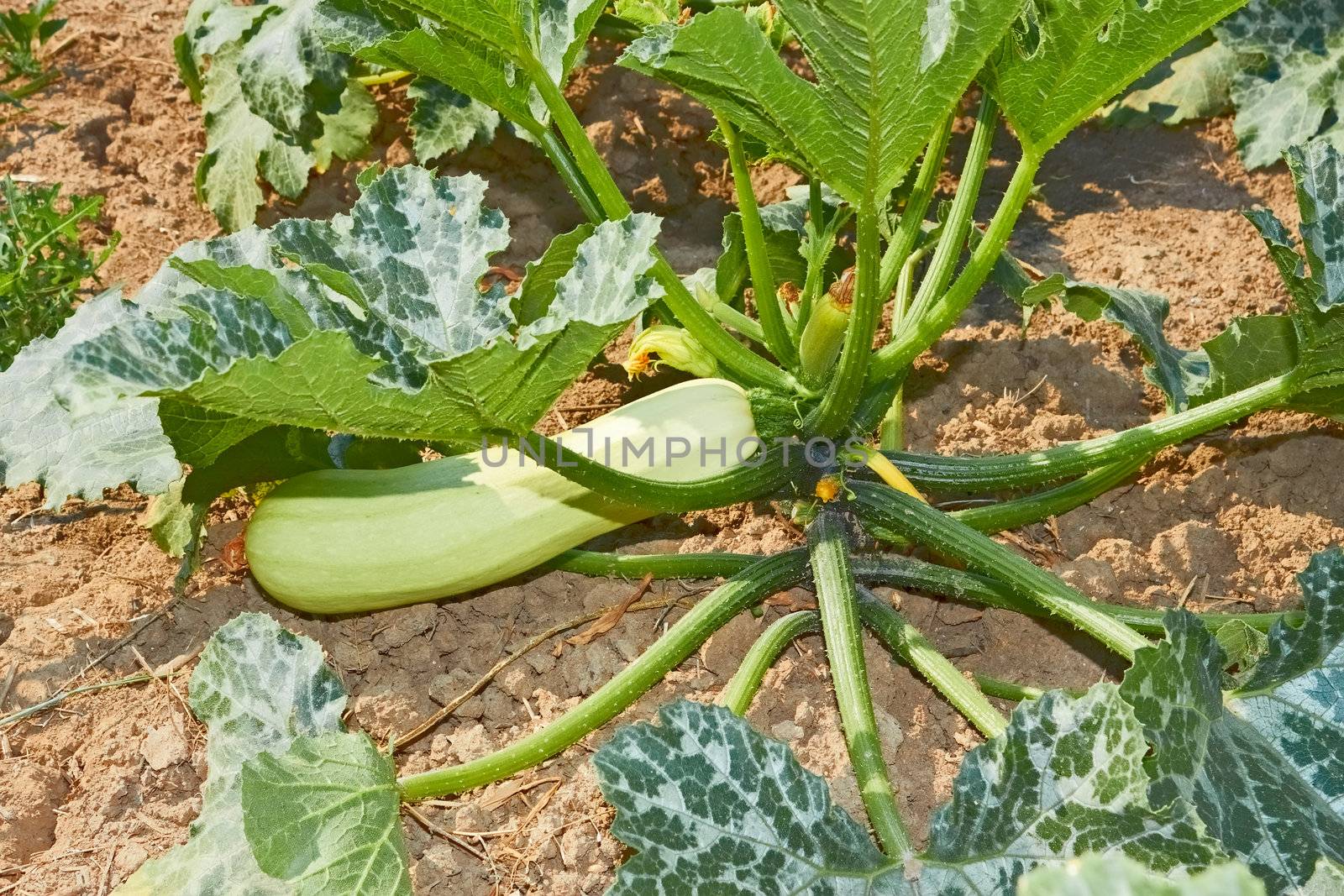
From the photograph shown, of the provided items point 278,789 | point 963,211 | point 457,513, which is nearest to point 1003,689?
point 963,211

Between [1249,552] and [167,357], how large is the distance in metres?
1.79

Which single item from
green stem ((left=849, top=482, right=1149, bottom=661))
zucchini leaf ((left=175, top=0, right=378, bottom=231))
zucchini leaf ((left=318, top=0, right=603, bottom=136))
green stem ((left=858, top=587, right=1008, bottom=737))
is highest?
zucchini leaf ((left=318, top=0, right=603, bottom=136))

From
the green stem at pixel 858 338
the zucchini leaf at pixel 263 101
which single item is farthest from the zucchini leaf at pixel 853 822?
the zucchini leaf at pixel 263 101

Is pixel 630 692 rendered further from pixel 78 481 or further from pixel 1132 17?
pixel 1132 17

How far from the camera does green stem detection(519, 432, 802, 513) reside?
5.39ft

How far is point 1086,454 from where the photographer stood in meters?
1.88

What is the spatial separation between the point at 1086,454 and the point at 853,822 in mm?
813

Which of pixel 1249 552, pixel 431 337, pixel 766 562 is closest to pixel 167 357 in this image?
pixel 431 337

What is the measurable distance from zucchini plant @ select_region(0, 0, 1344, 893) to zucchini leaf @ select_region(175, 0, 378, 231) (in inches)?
20.3

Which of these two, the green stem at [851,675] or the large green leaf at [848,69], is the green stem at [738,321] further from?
the large green leaf at [848,69]

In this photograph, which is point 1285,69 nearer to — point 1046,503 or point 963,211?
point 963,211

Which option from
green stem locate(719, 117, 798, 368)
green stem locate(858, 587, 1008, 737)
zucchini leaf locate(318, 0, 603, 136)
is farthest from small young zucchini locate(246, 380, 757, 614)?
zucchini leaf locate(318, 0, 603, 136)

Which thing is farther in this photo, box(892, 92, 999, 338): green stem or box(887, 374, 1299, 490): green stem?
box(892, 92, 999, 338): green stem

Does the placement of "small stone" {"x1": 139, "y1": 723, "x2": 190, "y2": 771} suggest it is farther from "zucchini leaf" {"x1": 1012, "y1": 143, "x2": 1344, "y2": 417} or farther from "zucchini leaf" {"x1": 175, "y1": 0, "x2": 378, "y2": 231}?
"zucchini leaf" {"x1": 1012, "y1": 143, "x2": 1344, "y2": 417}
